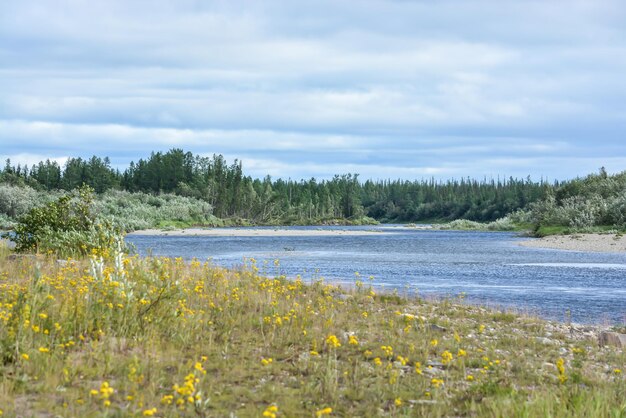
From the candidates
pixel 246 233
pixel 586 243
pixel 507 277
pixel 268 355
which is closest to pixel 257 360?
pixel 268 355

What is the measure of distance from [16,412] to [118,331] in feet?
10.1

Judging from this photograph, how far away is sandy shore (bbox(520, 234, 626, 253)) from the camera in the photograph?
5638 cm

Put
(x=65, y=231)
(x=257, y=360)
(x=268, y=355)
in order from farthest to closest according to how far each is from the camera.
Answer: (x=65, y=231), (x=268, y=355), (x=257, y=360)

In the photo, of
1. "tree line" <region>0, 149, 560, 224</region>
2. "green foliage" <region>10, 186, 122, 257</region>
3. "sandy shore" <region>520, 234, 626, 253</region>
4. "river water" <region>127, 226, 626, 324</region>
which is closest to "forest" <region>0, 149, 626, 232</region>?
"tree line" <region>0, 149, 560, 224</region>

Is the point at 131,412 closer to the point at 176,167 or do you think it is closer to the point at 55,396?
the point at 55,396

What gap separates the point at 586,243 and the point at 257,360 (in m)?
56.6

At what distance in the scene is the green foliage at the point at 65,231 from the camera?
22188mm

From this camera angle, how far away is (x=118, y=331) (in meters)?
10.6

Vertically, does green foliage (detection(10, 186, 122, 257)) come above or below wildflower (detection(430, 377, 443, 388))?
above

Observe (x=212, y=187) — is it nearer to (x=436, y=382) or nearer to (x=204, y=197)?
(x=204, y=197)

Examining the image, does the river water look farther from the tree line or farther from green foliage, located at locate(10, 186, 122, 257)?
the tree line

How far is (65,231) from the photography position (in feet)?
80.8

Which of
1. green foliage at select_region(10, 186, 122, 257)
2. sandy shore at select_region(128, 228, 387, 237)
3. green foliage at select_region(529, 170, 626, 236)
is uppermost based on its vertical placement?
green foliage at select_region(529, 170, 626, 236)

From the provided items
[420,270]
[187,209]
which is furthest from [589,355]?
[187,209]
